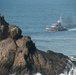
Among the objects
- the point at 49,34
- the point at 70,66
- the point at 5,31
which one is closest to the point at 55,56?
the point at 70,66

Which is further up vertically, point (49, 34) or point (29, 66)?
point (29, 66)

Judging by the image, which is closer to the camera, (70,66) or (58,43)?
(70,66)

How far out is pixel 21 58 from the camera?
5822 cm

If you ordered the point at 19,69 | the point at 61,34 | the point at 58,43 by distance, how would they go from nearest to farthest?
the point at 19,69, the point at 58,43, the point at 61,34

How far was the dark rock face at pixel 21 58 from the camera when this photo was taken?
190 feet

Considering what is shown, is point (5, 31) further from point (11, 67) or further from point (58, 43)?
point (58, 43)

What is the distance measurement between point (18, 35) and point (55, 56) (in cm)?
452

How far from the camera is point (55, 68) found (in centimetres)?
5931

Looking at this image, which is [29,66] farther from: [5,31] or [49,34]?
[49,34]

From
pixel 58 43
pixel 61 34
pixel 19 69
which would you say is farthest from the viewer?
pixel 61 34

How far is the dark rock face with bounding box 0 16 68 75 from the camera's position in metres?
58.1

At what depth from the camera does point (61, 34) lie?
A: 400 ft

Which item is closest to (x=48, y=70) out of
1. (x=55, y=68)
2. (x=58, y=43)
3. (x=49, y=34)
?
(x=55, y=68)

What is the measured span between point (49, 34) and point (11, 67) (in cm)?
6396
